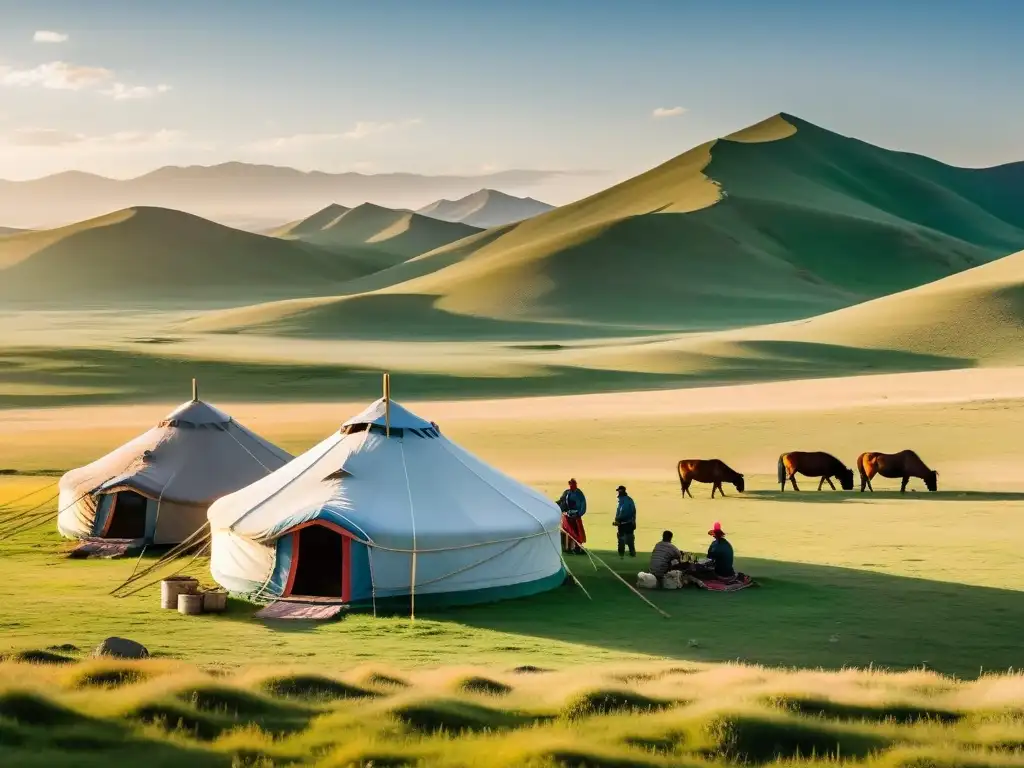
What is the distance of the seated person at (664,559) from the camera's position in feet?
69.5

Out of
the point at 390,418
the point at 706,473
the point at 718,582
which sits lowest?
the point at 718,582


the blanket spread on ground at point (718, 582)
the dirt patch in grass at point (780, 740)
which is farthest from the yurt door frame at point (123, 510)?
the dirt patch in grass at point (780, 740)

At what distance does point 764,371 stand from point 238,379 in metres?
28.7

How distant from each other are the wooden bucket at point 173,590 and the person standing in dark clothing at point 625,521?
685 centimetres

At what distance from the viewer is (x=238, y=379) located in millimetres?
75562

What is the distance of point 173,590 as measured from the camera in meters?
20.0

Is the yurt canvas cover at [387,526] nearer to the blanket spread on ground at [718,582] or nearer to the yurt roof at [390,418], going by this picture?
the yurt roof at [390,418]

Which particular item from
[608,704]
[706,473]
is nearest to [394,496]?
[608,704]

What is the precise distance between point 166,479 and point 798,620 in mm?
12179

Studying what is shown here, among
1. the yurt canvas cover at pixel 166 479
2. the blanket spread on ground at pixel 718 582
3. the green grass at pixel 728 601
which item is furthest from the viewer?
the yurt canvas cover at pixel 166 479

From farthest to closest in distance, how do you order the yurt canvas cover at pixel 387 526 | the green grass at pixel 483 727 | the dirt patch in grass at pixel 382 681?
the yurt canvas cover at pixel 387 526, the dirt patch in grass at pixel 382 681, the green grass at pixel 483 727

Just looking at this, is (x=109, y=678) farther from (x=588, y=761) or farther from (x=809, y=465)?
(x=809, y=465)

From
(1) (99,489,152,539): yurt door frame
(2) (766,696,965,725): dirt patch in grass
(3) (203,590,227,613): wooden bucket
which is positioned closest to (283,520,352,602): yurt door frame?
(3) (203,590,227,613): wooden bucket

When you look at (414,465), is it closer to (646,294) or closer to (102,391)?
(102,391)
